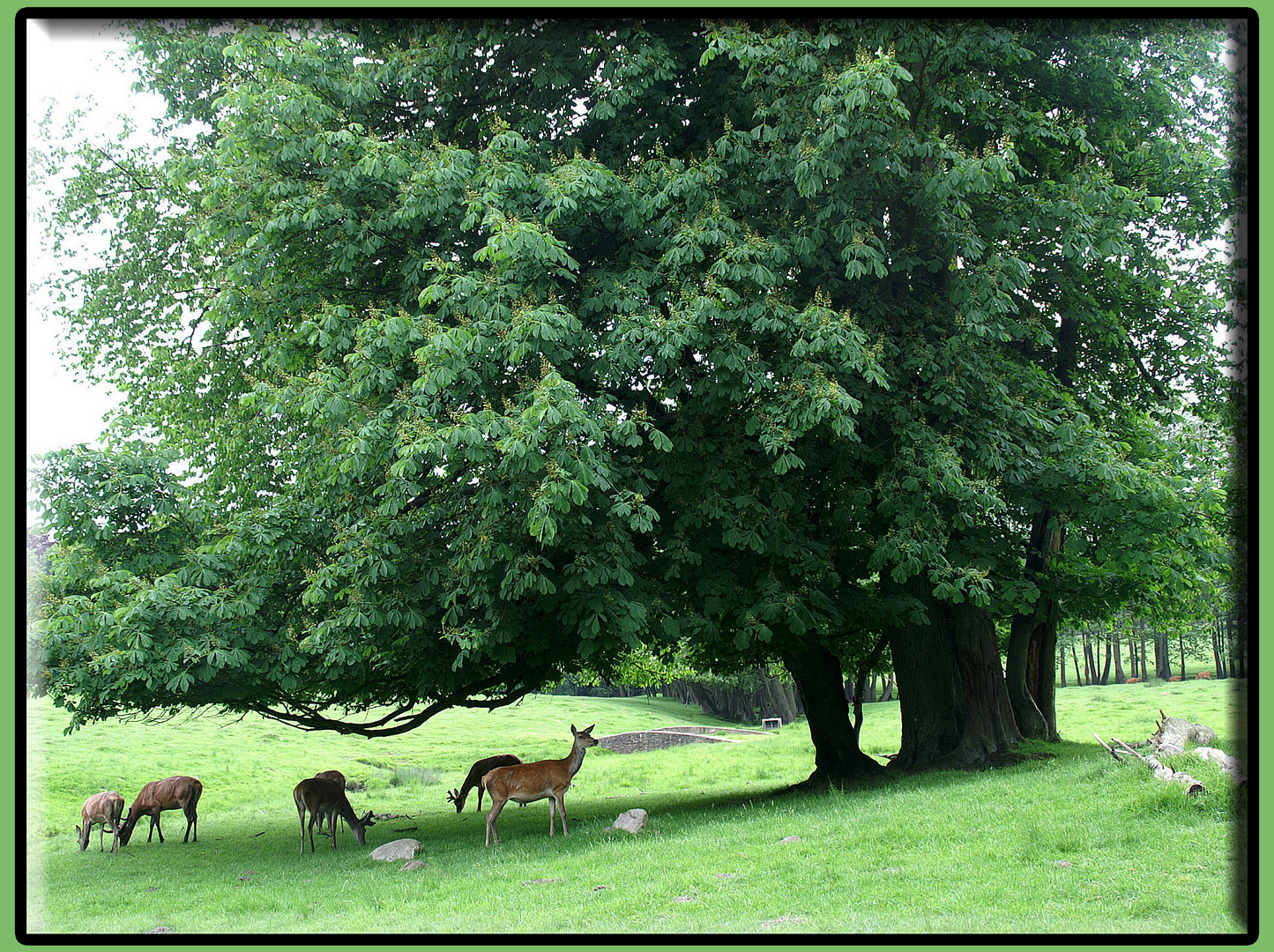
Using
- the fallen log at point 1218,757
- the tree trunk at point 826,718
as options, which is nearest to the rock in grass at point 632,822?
the tree trunk at point 826,718

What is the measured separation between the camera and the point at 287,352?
13.9 m

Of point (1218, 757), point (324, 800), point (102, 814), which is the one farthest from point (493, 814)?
point (1218, 757)

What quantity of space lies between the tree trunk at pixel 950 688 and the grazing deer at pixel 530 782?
21.0ft

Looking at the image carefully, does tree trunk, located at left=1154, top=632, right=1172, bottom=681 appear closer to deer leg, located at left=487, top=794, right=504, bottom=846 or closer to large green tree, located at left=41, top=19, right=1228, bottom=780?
large green tree, located at left=41, top=19, right=1228, bottom=780

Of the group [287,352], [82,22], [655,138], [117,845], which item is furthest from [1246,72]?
[117,845]

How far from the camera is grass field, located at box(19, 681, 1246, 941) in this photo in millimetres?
8039

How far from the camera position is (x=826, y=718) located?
18562 millimetres

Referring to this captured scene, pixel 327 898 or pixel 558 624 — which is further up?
pixel 558 624

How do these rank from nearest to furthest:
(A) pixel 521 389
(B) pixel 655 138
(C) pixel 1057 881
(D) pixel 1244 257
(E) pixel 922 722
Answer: (D) pixel 1244 257 → (C) pixel 1057 881 → (A) pixel 521 389 → (B) pixel 655 138 → (E) pixel 922 722

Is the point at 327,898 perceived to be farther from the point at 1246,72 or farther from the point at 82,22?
the point at 1246,72

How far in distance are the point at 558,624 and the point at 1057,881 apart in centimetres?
749

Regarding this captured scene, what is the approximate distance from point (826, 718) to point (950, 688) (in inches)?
97.2

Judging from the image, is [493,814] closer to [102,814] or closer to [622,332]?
[622,332]

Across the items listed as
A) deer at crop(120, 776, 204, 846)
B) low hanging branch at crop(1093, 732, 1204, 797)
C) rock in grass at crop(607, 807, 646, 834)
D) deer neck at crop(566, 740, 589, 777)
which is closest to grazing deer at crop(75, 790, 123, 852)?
deer at crop(120, 776, 204, 846)
